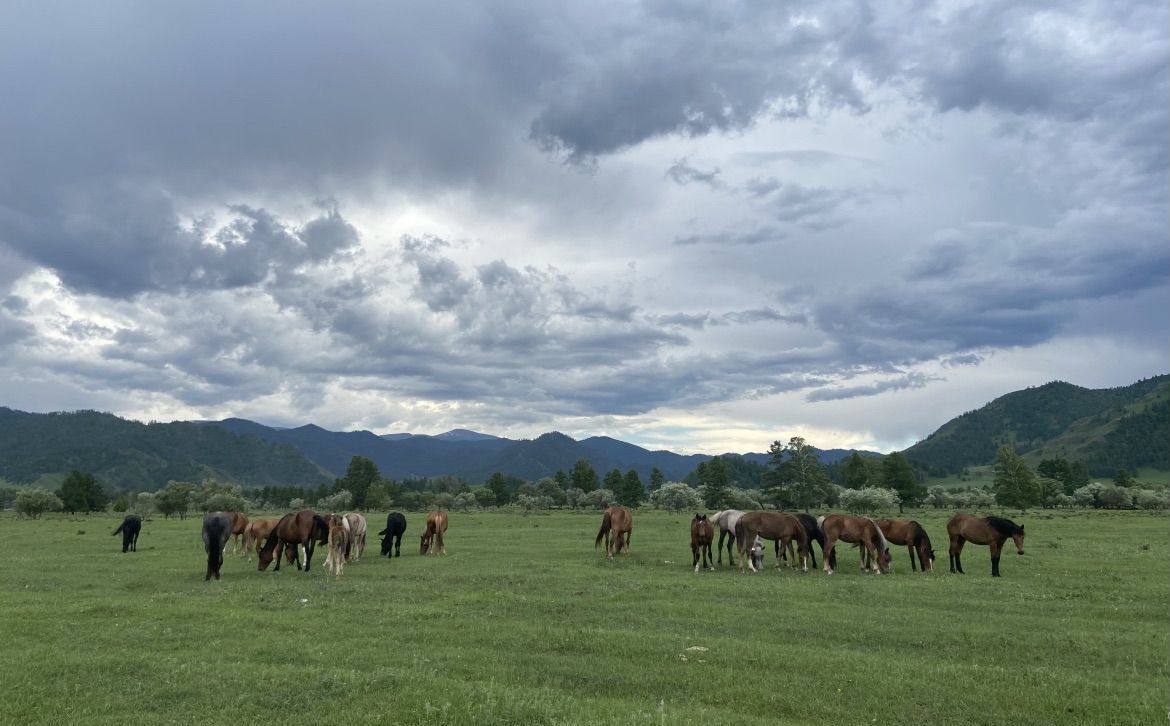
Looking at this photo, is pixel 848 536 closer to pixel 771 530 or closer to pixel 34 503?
pixel 771 530

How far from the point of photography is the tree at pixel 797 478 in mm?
108688

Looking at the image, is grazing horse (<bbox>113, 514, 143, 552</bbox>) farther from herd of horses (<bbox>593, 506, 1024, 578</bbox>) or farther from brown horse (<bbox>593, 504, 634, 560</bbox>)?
herd of horses (<bbox>593, 506, 1024, 578</bbox>)

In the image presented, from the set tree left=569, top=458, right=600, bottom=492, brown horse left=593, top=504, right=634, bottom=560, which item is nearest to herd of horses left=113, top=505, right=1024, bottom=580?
brown horse left=593, top=504, right=634, bottom=560

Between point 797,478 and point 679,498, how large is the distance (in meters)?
21.5

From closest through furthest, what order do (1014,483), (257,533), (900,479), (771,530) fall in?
(771,530) → (257,533) → (1014,483) → (900,479)

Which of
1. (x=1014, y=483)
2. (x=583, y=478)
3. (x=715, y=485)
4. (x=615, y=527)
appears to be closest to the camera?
(x=615, y=527)

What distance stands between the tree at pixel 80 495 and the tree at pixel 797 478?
123m

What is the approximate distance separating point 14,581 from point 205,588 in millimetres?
8728

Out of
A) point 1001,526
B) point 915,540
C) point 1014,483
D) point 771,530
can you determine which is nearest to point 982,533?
point 1001,526

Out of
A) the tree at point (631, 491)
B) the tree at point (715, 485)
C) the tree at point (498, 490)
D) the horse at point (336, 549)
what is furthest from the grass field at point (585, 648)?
the tree at point (498, 490)

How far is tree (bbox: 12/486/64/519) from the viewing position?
94875mm

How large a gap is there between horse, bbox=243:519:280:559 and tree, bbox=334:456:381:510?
99.8m

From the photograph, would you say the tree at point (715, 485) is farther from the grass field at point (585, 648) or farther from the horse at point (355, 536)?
the horse at point (355, 536)

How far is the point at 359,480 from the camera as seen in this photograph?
13212 centimetres
